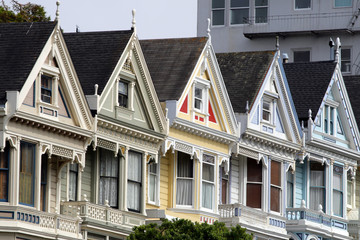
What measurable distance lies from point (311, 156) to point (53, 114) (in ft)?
64.2

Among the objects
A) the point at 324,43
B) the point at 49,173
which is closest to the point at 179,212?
the point at 49,173

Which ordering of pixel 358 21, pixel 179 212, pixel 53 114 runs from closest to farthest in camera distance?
pixel 53 114 → pixel 179 212 → pixel 358 21

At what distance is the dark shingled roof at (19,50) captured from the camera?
137 ft

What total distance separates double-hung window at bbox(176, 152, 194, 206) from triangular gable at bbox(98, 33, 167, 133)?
3192mm

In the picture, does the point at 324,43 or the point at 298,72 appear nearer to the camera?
the point at 298,72

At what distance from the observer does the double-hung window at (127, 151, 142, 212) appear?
47.8 metres

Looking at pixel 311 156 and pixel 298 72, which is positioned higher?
pixel 298 72

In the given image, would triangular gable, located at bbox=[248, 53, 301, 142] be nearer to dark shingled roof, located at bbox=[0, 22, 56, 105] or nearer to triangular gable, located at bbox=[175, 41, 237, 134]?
triangular gable, located at bbox=[175, 41, 237, 134]

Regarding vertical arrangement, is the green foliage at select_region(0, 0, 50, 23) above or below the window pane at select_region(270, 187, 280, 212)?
above

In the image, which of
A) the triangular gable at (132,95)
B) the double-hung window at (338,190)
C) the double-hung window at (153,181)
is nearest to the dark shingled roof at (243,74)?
the double-hung window at (153,181)

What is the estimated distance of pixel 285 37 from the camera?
84438 mm

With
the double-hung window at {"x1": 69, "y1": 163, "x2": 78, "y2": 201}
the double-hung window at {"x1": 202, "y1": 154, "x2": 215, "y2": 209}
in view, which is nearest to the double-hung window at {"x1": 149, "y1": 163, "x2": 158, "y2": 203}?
the double-hung window at {"x1": 202, "y1": 154, "x2": 215, "y2": 209}

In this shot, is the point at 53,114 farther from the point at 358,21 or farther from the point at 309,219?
the point at 358,21

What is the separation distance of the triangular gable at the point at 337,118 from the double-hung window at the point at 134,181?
542 inches
